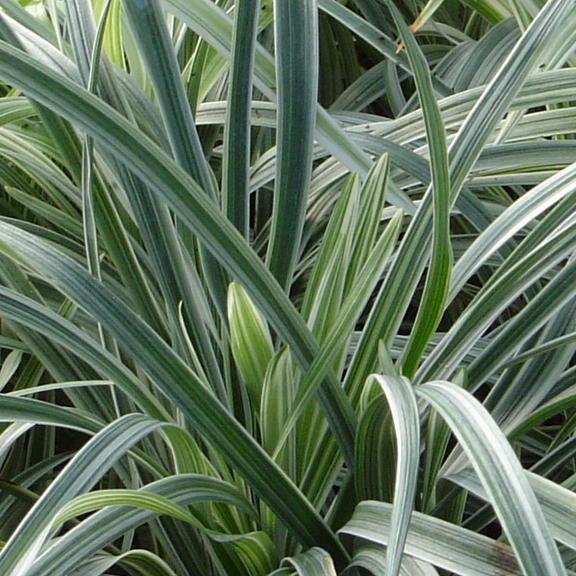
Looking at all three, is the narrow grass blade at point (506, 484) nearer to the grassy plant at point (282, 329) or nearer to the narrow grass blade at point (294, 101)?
the grassy plant at point (282, 329)

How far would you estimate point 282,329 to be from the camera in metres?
0.62

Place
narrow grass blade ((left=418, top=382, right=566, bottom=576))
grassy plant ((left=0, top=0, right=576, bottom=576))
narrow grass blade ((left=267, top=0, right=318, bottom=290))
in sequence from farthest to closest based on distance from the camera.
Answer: narrow grass blade ((left=267, top=0, right=318, bottom=290))
grassy plant ((left=0, top=0, right=576, bottom=576))
narrow grass blade ((left=418, top=382, right=566, bottom=576))

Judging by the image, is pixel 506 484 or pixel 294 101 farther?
pixel 294 101

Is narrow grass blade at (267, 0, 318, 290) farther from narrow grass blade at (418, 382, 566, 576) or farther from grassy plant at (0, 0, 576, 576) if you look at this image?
narrow grass blade at (418, 382, 566, 576)

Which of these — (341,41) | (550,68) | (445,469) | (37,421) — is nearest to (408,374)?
(445,469)

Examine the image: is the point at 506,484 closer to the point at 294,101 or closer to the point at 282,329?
the point at 282,329

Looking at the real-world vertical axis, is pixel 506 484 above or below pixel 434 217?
below

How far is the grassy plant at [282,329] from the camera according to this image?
528mm

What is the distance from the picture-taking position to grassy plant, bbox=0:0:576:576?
53cm

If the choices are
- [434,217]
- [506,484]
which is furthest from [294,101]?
[506,484]

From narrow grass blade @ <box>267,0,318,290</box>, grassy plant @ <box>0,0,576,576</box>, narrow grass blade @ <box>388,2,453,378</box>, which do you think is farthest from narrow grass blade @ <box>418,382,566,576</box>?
narrow grass blade @ <box>267,0,318,290</box>

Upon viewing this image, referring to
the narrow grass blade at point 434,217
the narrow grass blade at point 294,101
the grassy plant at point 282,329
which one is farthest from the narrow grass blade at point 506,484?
the narrow grass blade at point 294,101

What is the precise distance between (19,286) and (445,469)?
379mm

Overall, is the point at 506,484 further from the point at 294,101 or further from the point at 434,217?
the point at 294,101
